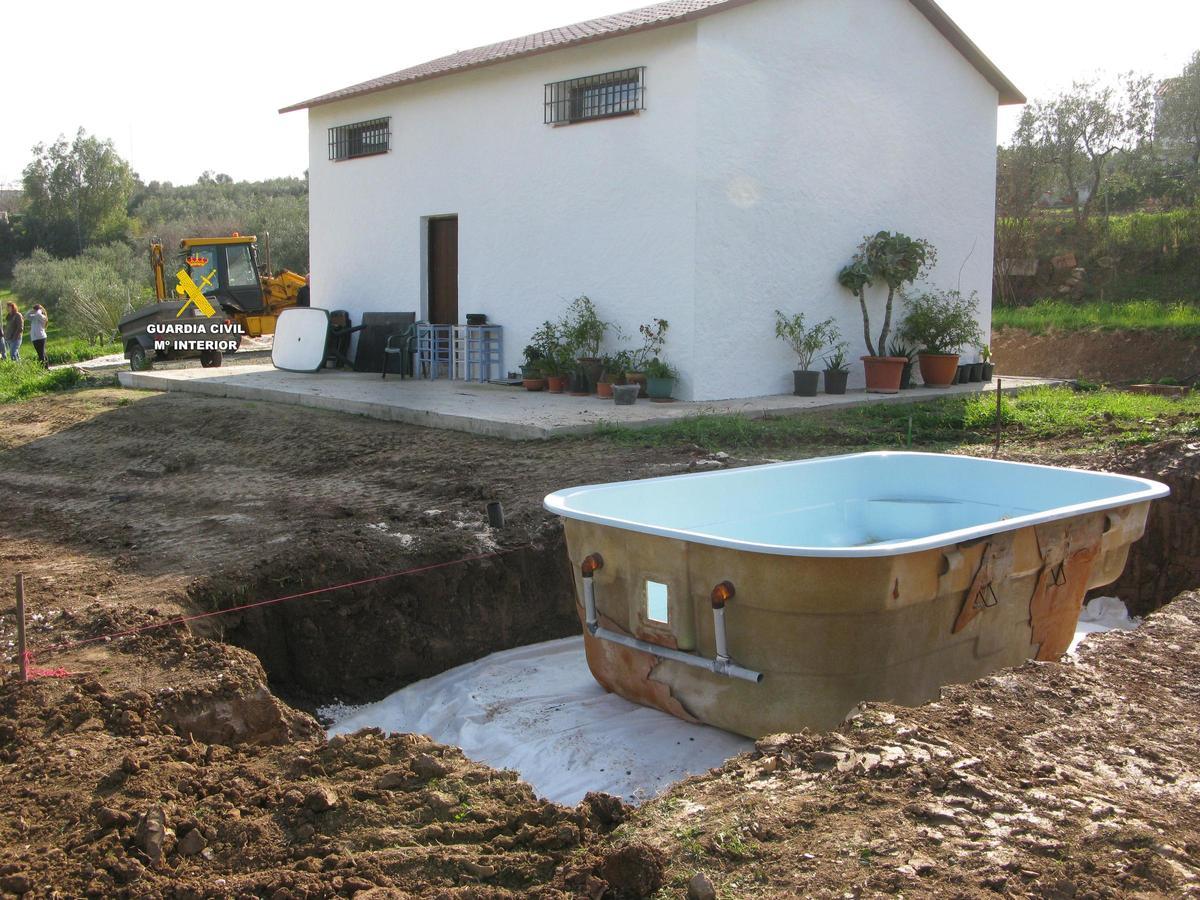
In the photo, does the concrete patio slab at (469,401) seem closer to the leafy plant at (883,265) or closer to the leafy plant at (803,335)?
the leafy plant at (803,335)

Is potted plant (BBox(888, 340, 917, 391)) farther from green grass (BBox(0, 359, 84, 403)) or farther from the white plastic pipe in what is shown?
green grass (BBox(0, 359, 84, 403))

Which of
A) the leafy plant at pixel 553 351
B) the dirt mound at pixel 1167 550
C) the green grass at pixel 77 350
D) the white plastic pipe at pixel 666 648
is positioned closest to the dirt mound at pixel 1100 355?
the leafy plant at pixel 553 351

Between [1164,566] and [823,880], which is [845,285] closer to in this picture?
[1164,566]

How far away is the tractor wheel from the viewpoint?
16.4 m

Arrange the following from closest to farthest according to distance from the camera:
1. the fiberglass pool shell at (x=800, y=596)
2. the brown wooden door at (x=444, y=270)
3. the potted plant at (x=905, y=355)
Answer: the fiberglass pool shell at (x=800, y=596) → the potted plant at (x=905, y=355) → the brown wooden door at (x=444, y=270)

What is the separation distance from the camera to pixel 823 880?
8.79 ft

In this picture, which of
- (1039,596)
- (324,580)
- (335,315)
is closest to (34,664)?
(324,580)

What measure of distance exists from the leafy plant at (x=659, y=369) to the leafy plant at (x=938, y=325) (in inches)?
152

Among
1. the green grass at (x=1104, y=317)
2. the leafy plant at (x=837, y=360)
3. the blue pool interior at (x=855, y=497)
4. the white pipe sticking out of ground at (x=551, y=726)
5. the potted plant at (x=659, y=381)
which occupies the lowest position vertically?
the white pipe sticking out of ground at (x=551, y=726)

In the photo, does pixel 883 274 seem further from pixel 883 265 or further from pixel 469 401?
pixel 469 401

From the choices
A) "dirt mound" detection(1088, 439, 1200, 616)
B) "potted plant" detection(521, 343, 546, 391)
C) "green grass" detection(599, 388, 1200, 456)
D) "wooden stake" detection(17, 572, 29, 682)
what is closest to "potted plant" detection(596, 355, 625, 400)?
"potted plant" detection(521, 343, 546, 391)

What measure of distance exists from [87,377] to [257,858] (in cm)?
1434

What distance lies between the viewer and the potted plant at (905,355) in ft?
45.6

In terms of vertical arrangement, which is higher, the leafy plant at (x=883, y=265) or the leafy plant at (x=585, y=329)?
the leafy plant at (x=883, y=265)
